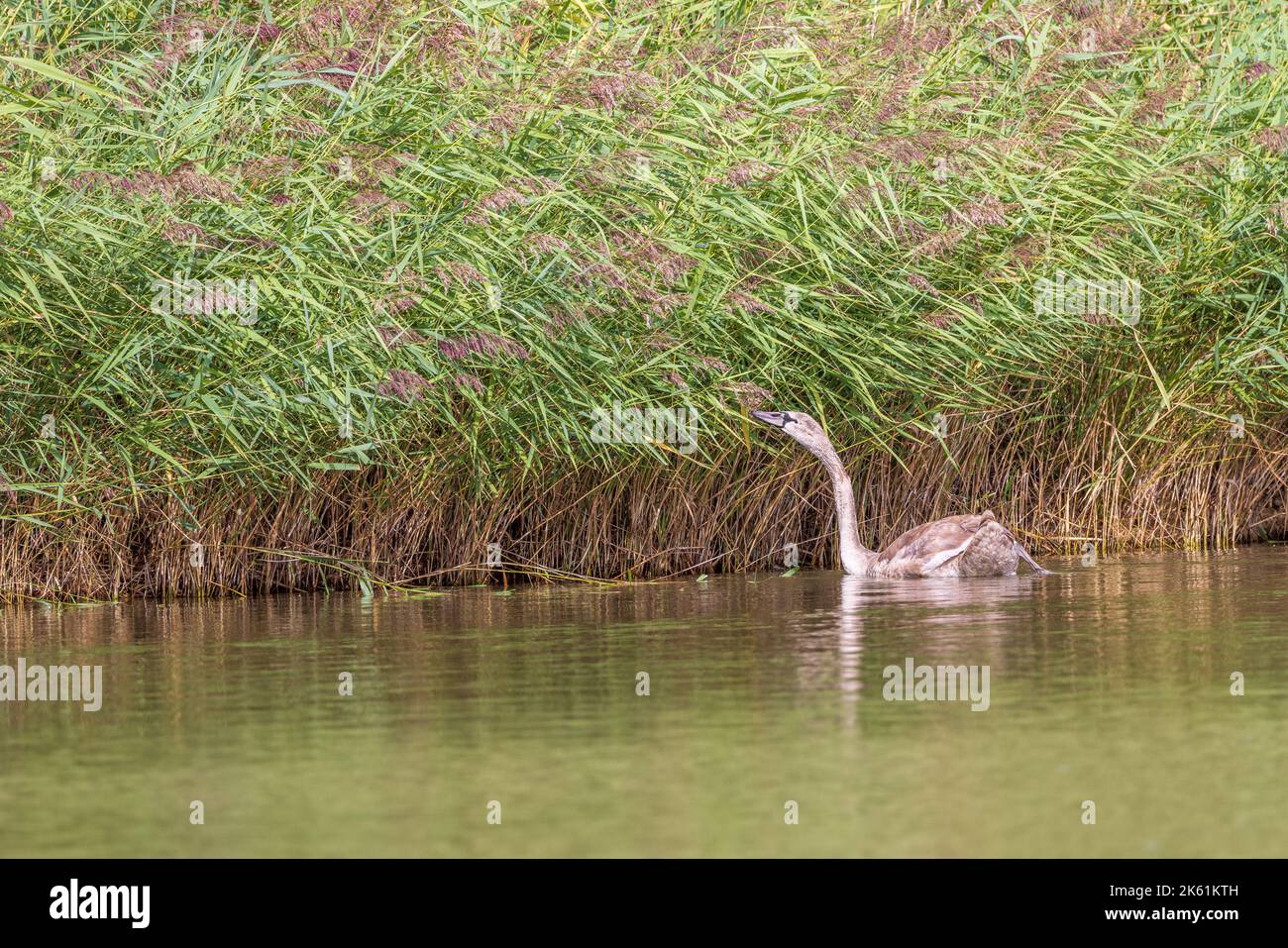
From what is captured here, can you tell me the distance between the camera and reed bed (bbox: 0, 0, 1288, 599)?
9.32 meters

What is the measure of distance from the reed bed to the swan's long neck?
34 cm

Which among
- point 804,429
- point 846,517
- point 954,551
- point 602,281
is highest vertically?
point 602,281

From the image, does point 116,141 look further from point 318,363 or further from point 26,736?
point 26,736

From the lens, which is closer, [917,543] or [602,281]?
[602,281]

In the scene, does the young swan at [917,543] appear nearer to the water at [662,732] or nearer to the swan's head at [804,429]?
the swan's head at [804,429]

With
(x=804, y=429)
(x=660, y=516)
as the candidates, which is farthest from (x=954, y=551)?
(x=660, y=516)

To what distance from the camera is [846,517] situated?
10695 millimetres

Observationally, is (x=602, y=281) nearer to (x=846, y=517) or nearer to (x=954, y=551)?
(x=846, y=517)

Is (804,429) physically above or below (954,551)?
above

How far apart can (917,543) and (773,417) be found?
950 mm

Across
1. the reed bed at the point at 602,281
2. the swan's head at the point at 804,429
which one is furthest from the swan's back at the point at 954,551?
the reed bed at the point at 602,281

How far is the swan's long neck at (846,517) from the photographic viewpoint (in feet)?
34.6

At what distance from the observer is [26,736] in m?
6.20

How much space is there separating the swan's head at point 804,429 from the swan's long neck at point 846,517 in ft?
0.06
